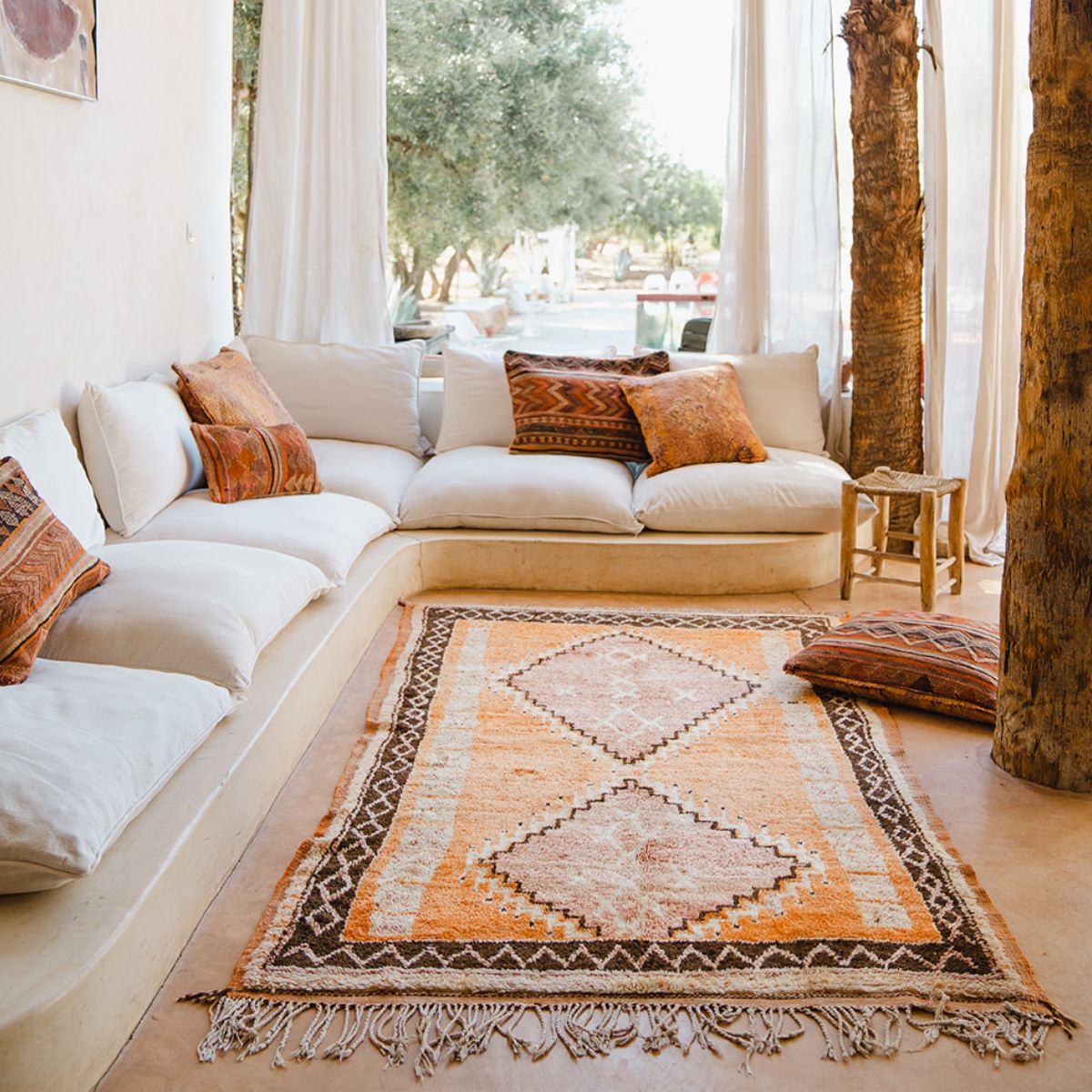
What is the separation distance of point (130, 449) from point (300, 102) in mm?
2473

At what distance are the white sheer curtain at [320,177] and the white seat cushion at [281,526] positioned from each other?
175 centimetres

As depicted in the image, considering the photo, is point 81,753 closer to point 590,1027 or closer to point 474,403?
point 590,1027

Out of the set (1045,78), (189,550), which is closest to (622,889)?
(189,550)

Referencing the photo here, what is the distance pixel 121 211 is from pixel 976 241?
3.52 m

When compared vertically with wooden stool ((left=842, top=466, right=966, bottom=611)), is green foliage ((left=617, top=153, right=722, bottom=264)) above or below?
above

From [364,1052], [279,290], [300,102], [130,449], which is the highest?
[300,102]

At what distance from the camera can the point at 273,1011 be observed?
225 centimetres

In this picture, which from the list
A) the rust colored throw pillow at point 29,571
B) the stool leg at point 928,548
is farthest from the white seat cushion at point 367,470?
the stool leg at point 928,548

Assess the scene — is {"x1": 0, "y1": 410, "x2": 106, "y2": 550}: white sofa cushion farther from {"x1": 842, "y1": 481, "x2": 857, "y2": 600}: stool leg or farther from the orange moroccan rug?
{"x1": 842, "y1": 481, "x2": 857, "y2": 600}: stool leg

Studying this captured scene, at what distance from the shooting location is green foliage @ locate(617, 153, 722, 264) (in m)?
6.42

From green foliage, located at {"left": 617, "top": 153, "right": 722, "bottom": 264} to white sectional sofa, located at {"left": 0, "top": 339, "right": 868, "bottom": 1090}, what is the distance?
1.09m

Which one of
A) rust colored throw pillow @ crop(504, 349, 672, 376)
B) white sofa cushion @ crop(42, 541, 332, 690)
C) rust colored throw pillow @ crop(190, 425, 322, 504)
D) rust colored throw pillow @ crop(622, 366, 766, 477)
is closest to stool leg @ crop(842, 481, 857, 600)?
rust colored throw pillow @ crop(622, 366, 766, 477)

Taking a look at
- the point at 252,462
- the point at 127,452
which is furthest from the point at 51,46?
the point at 252,462

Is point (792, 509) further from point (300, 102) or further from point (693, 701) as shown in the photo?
point (300, 102)
